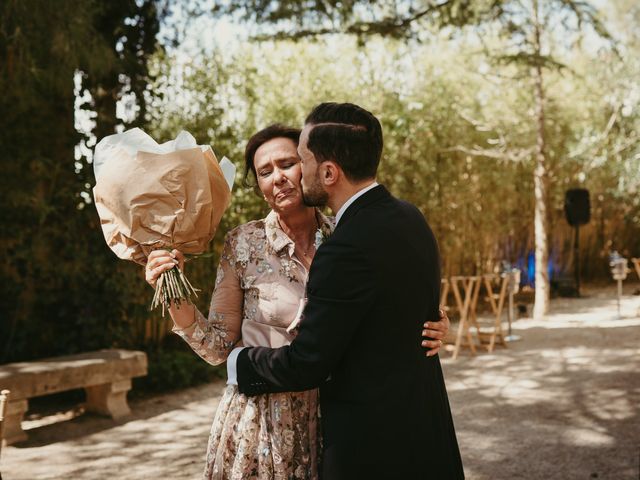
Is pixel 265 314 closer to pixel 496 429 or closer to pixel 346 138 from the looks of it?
pixel 346 138

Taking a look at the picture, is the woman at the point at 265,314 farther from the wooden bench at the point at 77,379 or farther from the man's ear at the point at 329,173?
the wooden bench at the point at 77,379

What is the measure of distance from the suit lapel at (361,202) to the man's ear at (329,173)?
7 cm

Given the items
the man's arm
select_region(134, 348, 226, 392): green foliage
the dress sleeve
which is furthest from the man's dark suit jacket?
select_region(134, 348, 226, 392): green foliage

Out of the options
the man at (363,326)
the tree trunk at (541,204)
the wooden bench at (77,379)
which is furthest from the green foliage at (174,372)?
the tree trunk at (541,204)

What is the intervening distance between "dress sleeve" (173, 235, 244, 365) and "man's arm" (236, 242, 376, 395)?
392mm

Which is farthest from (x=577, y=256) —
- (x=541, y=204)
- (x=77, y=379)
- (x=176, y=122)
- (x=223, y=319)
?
(x=223, y=319)

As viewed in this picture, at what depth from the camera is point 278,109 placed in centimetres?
903

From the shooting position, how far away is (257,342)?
1.90 metres

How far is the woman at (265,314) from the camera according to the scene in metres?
1.82

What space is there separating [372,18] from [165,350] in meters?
4.19

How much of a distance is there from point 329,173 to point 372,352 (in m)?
0.42

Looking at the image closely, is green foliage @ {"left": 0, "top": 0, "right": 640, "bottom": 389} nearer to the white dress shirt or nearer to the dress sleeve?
the dress sleeve

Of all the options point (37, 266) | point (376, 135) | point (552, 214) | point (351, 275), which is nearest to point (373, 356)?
point (351, 275)

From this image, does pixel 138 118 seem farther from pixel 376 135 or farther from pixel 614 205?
pixel 614 205
